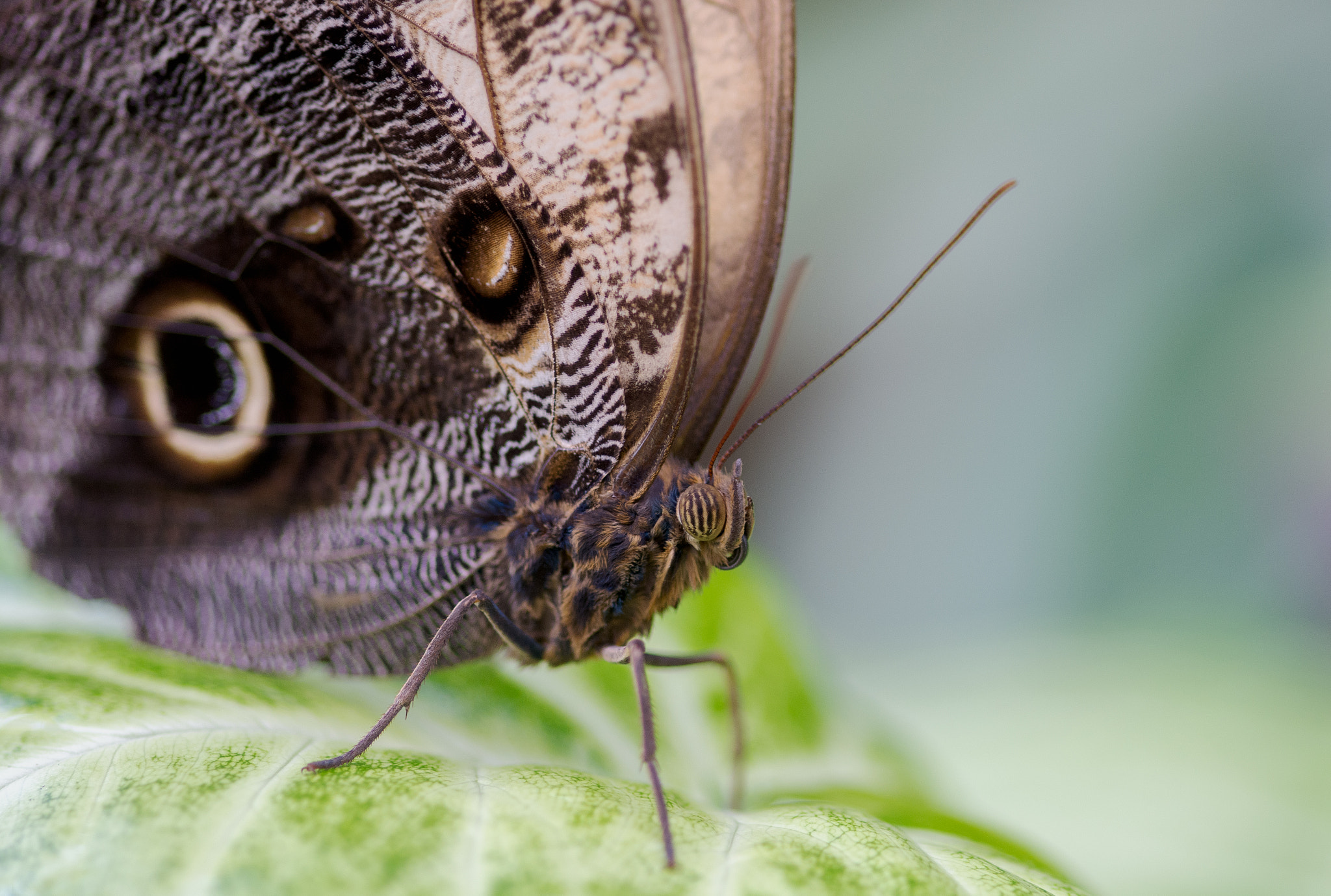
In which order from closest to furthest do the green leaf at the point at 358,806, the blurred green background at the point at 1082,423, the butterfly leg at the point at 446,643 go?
the green leaf at the point at 358,806 < the butterfly leg at the point at 446,643 < the blurred green background at the point at 1082,423

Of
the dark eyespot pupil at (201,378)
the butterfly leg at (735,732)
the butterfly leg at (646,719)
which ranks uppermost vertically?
the dark eyespot pupil at (201,378)

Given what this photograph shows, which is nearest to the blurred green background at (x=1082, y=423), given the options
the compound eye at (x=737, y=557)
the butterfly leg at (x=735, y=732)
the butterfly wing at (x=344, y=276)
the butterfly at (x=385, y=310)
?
the butterfly leg at (x=735, y=732)

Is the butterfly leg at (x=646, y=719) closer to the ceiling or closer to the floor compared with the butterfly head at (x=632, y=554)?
closer to the floor

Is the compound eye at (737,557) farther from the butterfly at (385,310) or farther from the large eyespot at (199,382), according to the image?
the large eyespot at (199,382)

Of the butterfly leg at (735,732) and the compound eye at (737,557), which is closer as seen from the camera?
the compound eye at (737,557)

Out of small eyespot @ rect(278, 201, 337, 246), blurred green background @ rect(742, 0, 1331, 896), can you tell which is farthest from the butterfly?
blurred green background @ rect(742, 0, 1331, 896)

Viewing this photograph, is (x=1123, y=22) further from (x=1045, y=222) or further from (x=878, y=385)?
(x=878, y=385)

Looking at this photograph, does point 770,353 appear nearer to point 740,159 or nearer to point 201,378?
point 740,159

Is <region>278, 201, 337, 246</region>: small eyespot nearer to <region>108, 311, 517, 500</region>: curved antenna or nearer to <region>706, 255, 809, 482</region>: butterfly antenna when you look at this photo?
<region>108, 311, 517, 500</region>: curved antenna
